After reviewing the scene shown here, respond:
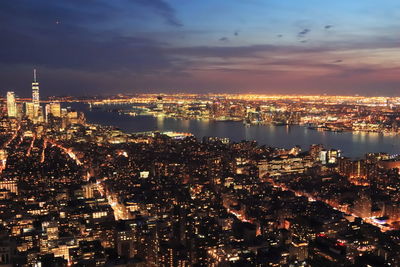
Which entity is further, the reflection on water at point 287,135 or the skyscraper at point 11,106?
the skyscraper at point 11,106

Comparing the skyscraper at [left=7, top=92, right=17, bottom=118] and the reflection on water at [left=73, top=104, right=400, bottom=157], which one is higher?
the skyscraper at [left=7, top=92, right=17, bottom=118]

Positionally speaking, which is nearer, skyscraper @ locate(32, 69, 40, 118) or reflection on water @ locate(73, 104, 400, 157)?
reflection on water @ locate(73, 104, 400, 157)

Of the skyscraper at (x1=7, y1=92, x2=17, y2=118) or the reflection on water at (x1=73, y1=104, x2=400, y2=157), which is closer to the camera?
the reflection on water at (x1=73, y1=104, x2=400, y2=157)

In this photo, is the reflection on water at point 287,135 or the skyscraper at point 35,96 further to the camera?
the skyscraper at point 35,96

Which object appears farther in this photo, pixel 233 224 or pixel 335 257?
pixel 233 224

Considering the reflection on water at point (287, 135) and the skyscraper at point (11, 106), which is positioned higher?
the skyscraper at point (11, 106)

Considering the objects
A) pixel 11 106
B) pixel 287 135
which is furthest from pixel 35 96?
pixel 287 135

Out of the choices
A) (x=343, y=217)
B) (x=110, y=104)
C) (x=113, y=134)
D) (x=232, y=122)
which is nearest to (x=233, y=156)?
(x=343, y=217)

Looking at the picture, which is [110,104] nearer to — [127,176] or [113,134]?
[113,134]
